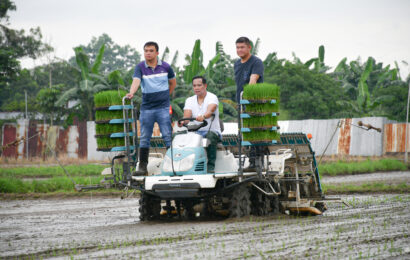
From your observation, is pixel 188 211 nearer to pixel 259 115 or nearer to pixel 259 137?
pixel 259 137

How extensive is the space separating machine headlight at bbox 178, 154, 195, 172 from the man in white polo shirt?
1.27 feet

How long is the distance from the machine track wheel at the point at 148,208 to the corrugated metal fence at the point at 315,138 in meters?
21.9

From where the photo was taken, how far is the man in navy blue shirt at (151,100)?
9562 millimetres

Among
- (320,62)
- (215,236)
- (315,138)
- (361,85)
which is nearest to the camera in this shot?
(215,236)

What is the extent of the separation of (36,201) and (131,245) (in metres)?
9.17

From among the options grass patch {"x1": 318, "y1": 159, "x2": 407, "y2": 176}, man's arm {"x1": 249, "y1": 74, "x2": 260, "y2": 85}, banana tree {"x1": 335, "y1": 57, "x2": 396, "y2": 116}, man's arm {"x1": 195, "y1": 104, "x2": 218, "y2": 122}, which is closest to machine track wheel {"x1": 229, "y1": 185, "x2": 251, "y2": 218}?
man's arm {"x1": 195, "y1": 104, "x2": 218, "y2": 122}

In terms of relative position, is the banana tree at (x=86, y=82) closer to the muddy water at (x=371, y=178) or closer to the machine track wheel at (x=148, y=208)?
the muddy water at (x=371, y=178)

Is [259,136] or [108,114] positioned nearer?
[259,136]

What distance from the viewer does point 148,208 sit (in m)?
9.95

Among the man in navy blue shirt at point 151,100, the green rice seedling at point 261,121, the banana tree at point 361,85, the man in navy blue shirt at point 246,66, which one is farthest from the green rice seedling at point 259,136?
the banana tree at point 361,85

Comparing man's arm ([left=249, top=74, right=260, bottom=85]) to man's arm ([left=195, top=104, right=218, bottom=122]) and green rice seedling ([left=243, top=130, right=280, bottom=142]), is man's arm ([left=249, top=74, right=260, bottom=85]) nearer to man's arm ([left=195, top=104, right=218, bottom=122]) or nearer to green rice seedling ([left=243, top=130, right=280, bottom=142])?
man's arm ([left=195, top=104, right=218, bottom=122])

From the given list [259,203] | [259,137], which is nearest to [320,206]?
[259,203]

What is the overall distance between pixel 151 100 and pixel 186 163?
1.18 metres

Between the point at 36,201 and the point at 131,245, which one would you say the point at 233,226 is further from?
the point at 36,201
